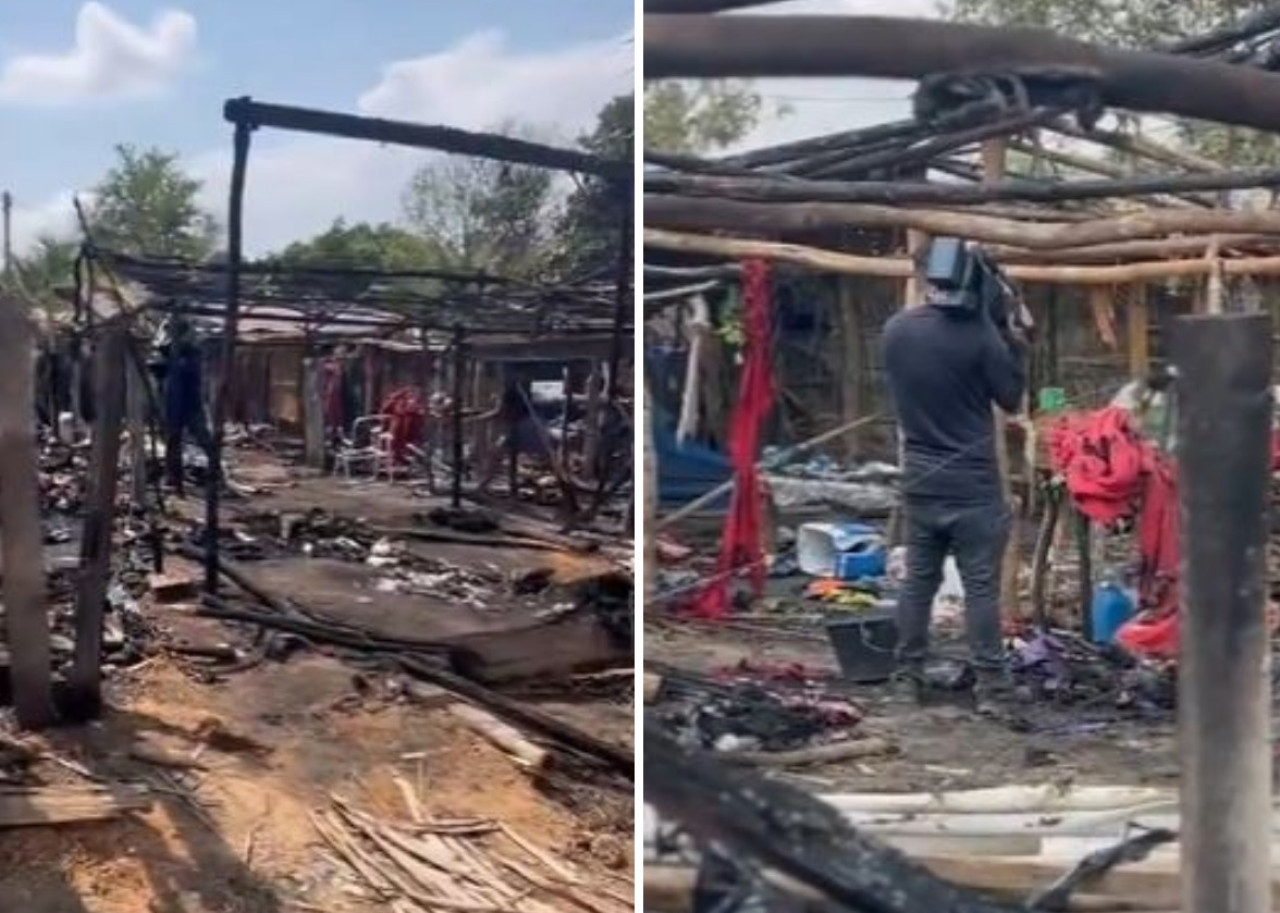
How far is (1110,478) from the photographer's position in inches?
103

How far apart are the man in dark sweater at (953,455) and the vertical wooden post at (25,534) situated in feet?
5.55

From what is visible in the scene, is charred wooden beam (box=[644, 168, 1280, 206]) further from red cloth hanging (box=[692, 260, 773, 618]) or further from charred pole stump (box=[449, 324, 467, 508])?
charred pole stump (box=[449, 324, 467, 508])

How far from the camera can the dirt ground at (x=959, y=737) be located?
2621 mm

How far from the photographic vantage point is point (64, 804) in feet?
10.5

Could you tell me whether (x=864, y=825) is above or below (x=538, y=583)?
below

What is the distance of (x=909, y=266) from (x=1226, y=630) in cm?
72

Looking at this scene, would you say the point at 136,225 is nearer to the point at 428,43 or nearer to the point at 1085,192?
the point at 428,43

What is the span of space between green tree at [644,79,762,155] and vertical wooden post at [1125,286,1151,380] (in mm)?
599

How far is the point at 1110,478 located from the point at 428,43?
4.35 feet

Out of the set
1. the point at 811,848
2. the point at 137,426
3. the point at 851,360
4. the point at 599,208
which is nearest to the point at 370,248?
the point at 599,208

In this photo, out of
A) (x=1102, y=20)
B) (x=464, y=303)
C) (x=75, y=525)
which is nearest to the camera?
(x=1102, y=20)

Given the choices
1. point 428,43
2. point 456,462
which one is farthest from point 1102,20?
point 456,462

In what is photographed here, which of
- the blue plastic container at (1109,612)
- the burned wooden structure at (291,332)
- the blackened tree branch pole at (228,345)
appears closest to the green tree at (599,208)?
the burned wooden structure at (291,332)

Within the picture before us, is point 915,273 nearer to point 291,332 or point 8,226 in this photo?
point 291,332
